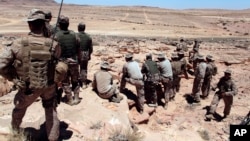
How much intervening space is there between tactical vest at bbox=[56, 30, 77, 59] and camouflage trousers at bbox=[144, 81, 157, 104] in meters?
2.97

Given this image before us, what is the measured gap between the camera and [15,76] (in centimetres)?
502

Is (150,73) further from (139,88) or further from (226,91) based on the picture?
(226,91)

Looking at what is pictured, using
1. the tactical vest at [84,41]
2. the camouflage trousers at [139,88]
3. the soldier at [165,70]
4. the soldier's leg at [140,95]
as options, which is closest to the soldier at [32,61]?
the tactical vest at [84,41]

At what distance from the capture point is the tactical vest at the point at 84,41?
8438 mm

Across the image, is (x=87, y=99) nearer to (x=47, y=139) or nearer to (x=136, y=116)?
(x=136, y=116)

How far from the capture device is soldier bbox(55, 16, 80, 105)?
7.00 m

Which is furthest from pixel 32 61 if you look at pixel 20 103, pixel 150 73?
pixel 150 73

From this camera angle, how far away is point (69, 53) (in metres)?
7.24

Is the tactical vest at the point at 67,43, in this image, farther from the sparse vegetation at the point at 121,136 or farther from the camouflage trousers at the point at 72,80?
the sparse vegetation at the point at 121,136

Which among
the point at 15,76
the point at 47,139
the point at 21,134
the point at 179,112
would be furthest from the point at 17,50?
the point at 179,112

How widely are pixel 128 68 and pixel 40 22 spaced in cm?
435

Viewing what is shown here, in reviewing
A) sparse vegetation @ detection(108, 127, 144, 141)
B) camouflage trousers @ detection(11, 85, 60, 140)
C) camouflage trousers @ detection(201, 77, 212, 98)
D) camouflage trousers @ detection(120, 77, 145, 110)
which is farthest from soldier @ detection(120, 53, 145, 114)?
camouflage trousers @ detection(11, 85, 60, 140)

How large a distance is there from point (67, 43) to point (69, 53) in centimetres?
23

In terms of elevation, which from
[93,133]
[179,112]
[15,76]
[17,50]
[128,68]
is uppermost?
[17,50]
